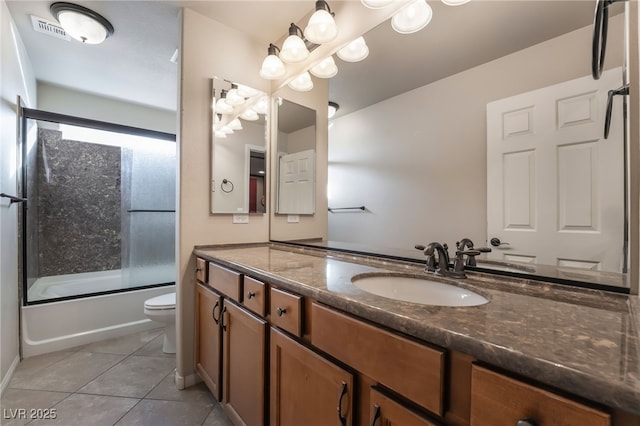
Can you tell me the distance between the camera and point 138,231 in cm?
314

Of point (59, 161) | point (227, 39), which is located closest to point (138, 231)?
point (59, 161)

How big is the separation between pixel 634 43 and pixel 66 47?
11.1 feet

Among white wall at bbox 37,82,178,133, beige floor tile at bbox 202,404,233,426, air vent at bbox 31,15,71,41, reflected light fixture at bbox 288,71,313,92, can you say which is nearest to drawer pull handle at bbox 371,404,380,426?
beige floor tile at bbox 202,404,233,426

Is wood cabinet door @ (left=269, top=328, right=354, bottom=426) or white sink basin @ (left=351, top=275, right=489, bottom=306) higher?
white sink basin @ (left=351, top=275, right=489, bottom=306)

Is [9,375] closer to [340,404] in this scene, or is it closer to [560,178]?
[340,404]

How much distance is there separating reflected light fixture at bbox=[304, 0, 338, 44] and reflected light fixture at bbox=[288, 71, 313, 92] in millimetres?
311

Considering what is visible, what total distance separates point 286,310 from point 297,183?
123 cm

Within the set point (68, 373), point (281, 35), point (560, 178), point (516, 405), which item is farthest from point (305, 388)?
point (281, 35)

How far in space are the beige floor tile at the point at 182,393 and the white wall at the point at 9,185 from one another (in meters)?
0.91

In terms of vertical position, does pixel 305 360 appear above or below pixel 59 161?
below

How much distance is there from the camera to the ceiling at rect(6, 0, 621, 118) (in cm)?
101

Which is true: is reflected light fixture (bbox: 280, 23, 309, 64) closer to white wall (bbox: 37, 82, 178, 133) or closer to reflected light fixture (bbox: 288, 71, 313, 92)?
reflected light fixture (bbox: 288, 71, 313, 92)

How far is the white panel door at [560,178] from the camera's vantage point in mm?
799

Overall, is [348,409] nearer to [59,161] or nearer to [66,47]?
[66,47]
